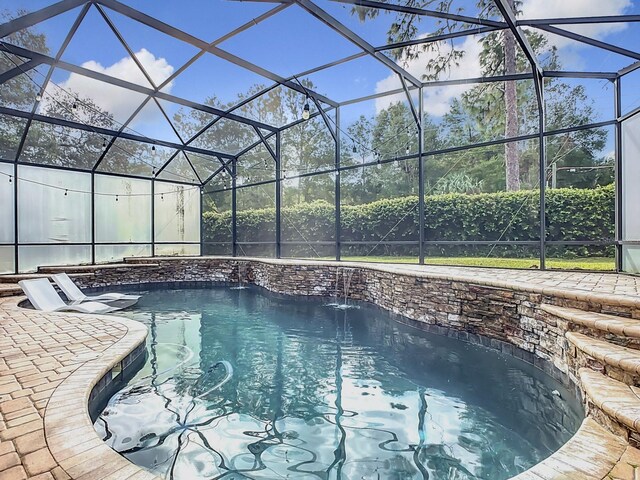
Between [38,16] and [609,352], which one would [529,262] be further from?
[38,16]

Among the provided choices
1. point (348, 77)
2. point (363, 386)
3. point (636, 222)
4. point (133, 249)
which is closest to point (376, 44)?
point (348, 77)

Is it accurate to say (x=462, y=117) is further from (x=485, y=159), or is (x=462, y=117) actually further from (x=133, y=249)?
(x=133, y=249)

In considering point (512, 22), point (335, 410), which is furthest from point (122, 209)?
point (512, 22)

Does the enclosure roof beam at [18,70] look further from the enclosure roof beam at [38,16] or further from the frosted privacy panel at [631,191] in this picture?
the frosted privacy panel at [631,191]

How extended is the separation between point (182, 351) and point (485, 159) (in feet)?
37.6

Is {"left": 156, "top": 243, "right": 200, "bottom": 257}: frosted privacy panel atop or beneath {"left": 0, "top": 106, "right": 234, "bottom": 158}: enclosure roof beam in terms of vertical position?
beneath

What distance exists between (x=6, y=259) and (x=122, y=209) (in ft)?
10.9

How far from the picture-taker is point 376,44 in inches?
272

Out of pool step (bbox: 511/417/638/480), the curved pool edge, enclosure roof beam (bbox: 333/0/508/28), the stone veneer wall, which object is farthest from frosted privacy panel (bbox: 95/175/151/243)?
pool step (bbox: 511/417/638/480)

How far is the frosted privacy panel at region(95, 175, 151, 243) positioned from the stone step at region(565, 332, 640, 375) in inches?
474

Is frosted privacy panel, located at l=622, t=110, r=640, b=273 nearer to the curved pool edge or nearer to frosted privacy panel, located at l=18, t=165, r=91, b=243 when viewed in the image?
the curved pool edge

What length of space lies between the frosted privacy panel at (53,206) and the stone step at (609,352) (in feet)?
38.8

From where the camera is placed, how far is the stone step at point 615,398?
190 cm

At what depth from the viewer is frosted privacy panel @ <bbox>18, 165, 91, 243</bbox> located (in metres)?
9.34
